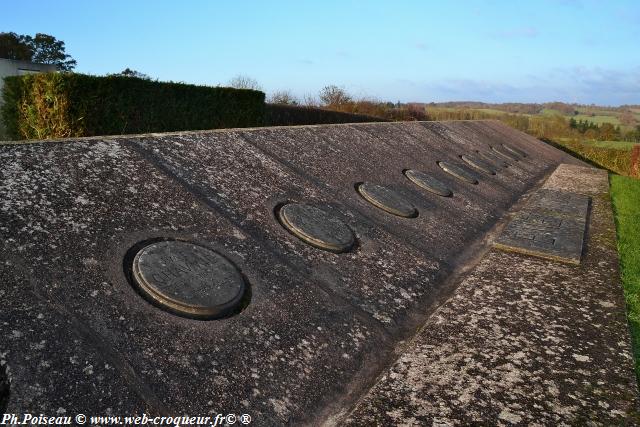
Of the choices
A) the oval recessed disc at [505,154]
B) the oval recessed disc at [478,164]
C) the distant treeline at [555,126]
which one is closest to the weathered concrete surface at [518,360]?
the oval recessed disc at [478,164]

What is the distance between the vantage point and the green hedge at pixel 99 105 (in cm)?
765

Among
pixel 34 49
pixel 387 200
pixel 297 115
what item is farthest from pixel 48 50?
pixel 387 200

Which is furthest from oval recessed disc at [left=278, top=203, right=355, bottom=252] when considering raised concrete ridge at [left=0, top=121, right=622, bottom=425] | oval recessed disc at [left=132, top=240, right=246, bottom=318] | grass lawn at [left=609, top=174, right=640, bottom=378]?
grass lawn at [left=609, top=174, right=640, bottom=378]

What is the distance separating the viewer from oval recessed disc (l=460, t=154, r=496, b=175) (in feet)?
27.5

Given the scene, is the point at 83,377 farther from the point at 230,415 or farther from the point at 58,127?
the point at 58,127

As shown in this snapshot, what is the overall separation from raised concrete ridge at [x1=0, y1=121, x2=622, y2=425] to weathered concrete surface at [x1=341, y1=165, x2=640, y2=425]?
0.73 ft

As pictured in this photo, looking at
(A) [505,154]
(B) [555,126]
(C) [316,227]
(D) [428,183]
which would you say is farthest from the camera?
(B) [555,126]

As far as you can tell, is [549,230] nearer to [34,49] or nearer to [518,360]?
[518,360]

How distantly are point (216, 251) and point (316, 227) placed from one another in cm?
96

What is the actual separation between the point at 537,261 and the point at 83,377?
11.8 ft

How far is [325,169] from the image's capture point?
16.0 feet

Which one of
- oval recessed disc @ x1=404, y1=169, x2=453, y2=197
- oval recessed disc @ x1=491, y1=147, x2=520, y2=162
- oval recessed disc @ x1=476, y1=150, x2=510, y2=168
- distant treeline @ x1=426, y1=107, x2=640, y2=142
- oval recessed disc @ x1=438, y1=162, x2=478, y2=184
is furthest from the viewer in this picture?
distant treeline @ x1=426, y1=107, x2=640, y2=142

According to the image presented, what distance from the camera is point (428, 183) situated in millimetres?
5773

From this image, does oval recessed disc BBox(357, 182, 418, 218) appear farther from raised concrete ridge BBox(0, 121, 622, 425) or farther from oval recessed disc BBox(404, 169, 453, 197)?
oval recessed disc BBox(404, 169, 453, 197)
